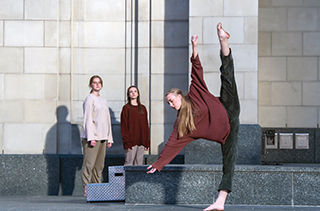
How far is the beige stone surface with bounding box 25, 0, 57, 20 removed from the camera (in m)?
9.40

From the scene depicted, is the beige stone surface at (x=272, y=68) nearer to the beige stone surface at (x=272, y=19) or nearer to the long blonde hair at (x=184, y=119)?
the beige stone surface at (x=272, y=19)

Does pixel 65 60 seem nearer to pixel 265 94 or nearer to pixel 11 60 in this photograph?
pixel 11 60

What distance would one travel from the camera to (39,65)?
30.9ft

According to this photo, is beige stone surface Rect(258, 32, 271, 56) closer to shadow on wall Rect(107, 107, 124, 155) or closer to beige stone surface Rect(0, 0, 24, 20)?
shadow on wall Rect(107, 107, 124, 155)

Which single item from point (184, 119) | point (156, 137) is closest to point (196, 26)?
point (156, 137)

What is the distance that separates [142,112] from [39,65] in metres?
2.29

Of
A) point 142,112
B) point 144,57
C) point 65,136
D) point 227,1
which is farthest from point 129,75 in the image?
point 227,1

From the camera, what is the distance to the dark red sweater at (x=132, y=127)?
29.1ft

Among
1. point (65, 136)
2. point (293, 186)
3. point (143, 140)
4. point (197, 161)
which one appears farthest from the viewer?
point (65, 136)

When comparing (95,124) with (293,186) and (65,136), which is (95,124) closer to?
(65,136)

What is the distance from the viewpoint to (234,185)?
23.3 ft

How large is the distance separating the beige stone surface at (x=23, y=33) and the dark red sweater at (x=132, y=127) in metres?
2.27

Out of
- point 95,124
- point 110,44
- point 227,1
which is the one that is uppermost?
point 227,1

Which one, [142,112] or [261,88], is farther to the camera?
[261,88]
